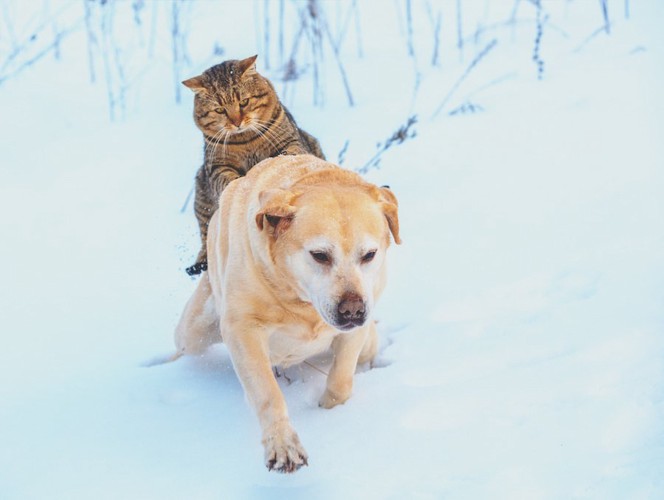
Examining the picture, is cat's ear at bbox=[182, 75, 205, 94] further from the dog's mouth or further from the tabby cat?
the dog's mouth

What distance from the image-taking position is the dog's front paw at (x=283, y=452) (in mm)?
2736

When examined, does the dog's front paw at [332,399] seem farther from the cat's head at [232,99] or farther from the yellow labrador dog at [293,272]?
the cat's head at [232,99]

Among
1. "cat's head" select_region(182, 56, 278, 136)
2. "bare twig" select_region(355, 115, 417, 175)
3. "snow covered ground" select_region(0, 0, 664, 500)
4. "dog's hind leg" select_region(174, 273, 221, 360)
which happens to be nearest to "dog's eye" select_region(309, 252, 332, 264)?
"snow covered ground" select_region(0, 0, 664, 500)

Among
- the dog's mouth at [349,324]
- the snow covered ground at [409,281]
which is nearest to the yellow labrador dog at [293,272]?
the dog's mouth at [349,324]

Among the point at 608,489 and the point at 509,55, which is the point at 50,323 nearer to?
the point at 608,489

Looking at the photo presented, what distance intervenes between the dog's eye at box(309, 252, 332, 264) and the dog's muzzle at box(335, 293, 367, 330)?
13 centimetres

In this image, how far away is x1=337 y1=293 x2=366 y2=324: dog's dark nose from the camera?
2803 mm

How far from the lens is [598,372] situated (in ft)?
10.5

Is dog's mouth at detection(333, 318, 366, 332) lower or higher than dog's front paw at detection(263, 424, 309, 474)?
higher

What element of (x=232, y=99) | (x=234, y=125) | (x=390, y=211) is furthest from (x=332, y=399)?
(x=232, y=99)

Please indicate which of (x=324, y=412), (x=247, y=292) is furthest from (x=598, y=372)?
(x=247, y=292)

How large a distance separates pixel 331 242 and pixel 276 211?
0.21 meters

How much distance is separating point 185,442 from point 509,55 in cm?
484

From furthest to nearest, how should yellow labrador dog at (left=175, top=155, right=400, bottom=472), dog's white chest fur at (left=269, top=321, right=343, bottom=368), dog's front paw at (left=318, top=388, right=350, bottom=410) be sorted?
dog's front paw at (left=318, top=388, right=350, bottom=410)
dog's white chest fur at (left=269, top=321, right=343, bottom=368)
yellow labrador dog at (left=175, top=155, right=400, bottom=472)
